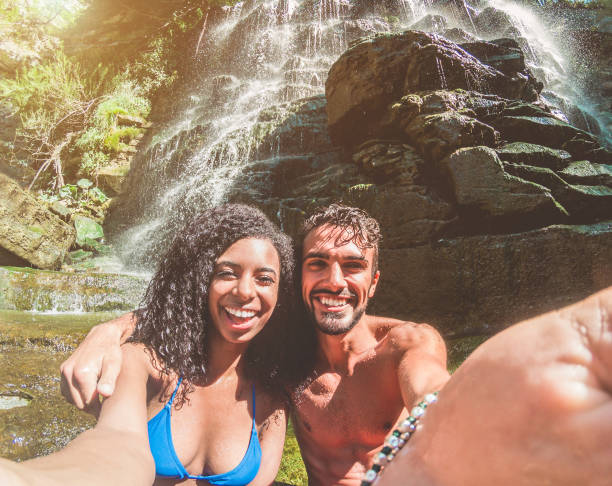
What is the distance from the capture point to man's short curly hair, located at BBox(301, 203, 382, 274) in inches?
86.7

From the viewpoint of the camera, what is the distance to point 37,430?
219 cm

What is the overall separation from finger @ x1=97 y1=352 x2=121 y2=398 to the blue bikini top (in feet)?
1.08

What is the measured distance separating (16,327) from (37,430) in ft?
7.53

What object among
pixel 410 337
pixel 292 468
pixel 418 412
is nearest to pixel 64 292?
pixel 292 468

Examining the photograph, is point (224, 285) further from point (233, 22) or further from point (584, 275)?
point (233, 22)

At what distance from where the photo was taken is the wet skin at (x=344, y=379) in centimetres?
203

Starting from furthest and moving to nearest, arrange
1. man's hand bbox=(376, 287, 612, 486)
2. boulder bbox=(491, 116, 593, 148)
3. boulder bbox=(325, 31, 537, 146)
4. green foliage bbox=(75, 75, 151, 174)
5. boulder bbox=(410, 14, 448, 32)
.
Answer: boulder bbox=(410, 14, 448, 32) < green foliage bbox=(75, 75, 151, 174) < boulder bbox=(325, 31, 537, 146) < boulder bbox=(491, 116, 593, 148) < man's hand bbox=(376, 287, 612, 486)

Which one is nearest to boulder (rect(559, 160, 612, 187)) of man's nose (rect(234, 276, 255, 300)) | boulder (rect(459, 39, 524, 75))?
boulder (rect(459, 39, 524, 75))

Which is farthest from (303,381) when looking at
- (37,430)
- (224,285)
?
(37,430)

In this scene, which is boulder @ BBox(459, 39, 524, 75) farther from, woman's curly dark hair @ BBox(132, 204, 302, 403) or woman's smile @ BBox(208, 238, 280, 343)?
woman's smile @ BBox(208, 238, 280, 343)

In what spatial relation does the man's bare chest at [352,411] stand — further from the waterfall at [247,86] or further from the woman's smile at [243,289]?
the waterfall at [247,86]

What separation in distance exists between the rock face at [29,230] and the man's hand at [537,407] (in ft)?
29.6

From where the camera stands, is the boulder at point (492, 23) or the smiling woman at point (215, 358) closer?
the smiling woman at point (215, 358)

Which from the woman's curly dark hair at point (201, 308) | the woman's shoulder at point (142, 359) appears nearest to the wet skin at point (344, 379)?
the woman's curly dark hair at point (201, 308)
